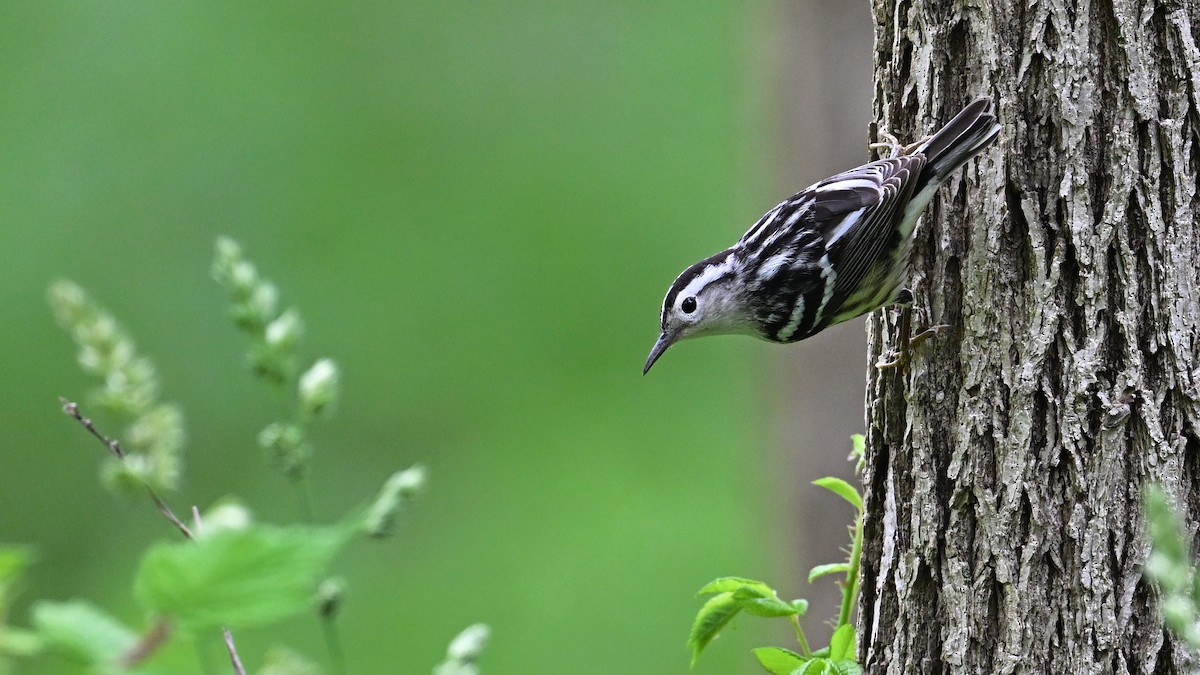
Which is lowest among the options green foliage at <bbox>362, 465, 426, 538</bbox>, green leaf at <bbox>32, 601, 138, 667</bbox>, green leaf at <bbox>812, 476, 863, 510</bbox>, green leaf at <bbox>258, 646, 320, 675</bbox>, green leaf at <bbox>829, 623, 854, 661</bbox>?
green leaf at <bbox>829, 623, 854, 661</bbox>

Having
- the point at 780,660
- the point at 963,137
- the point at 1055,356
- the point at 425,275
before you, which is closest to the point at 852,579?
the point at 780,660

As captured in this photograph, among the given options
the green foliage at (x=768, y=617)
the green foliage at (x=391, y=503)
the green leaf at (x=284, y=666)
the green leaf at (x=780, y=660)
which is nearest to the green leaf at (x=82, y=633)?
the green foliage at (x=391, y=503)

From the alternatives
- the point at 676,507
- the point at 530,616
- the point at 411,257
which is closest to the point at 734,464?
the point at 676,507

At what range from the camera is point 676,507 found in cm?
902

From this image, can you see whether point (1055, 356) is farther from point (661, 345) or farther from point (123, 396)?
point (123, 396)

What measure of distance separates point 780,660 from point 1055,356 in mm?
842

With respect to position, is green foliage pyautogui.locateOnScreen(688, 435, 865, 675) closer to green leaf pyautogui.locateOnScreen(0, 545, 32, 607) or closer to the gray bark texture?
the gray bark texture

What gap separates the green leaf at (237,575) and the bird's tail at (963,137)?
187 cm

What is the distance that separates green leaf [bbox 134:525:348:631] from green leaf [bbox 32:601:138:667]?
7 cm

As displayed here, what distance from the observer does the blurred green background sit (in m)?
8.27

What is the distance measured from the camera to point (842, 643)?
2.31m

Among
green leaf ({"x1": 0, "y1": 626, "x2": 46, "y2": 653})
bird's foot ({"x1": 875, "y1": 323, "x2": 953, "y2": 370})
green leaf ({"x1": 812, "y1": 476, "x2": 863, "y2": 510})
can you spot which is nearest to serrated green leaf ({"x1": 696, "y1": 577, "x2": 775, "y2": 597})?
green leaf ({"x1": 812, "y1": 476, "x2": 863, "y2": 510})

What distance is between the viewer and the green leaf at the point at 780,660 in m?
2.26

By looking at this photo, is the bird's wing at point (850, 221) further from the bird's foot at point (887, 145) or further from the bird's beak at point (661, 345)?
the bird's beak at point (661, 345)
